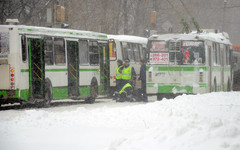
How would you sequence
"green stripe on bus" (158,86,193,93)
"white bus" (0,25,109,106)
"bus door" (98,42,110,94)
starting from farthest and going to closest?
"bus door" (98,42,110,94)
"green stripe on bus" (158,86,193,93)
"white bus" (0,25,109,106)

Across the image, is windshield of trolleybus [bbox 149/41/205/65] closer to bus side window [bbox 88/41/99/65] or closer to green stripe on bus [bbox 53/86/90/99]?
bus side window [bbox 88/41/99/65]

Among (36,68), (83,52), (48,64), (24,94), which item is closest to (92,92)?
(83,52)

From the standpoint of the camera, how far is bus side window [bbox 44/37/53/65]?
19.7 m

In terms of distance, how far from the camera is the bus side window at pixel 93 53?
75.6 ft

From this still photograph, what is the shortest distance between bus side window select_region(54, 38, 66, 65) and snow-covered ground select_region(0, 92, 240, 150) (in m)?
6.13

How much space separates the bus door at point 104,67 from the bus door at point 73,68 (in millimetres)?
2419

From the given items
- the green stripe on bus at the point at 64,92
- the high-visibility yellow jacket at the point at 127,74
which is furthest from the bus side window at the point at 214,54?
the green stripe on bus at the point at 64,92

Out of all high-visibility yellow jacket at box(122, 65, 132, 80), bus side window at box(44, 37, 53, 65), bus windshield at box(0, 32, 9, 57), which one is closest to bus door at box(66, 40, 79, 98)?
bus side window at box(44, 37, 53, 65)

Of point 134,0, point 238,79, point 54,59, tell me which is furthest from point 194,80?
point 134,0

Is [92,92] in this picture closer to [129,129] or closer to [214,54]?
[214,54]

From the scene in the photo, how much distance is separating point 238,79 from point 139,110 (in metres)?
21.3

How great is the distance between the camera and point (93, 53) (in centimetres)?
2325

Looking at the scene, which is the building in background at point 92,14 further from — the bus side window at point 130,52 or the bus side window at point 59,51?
the bus side window at point 59,51

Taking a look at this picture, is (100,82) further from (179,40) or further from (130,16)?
(130,16)
